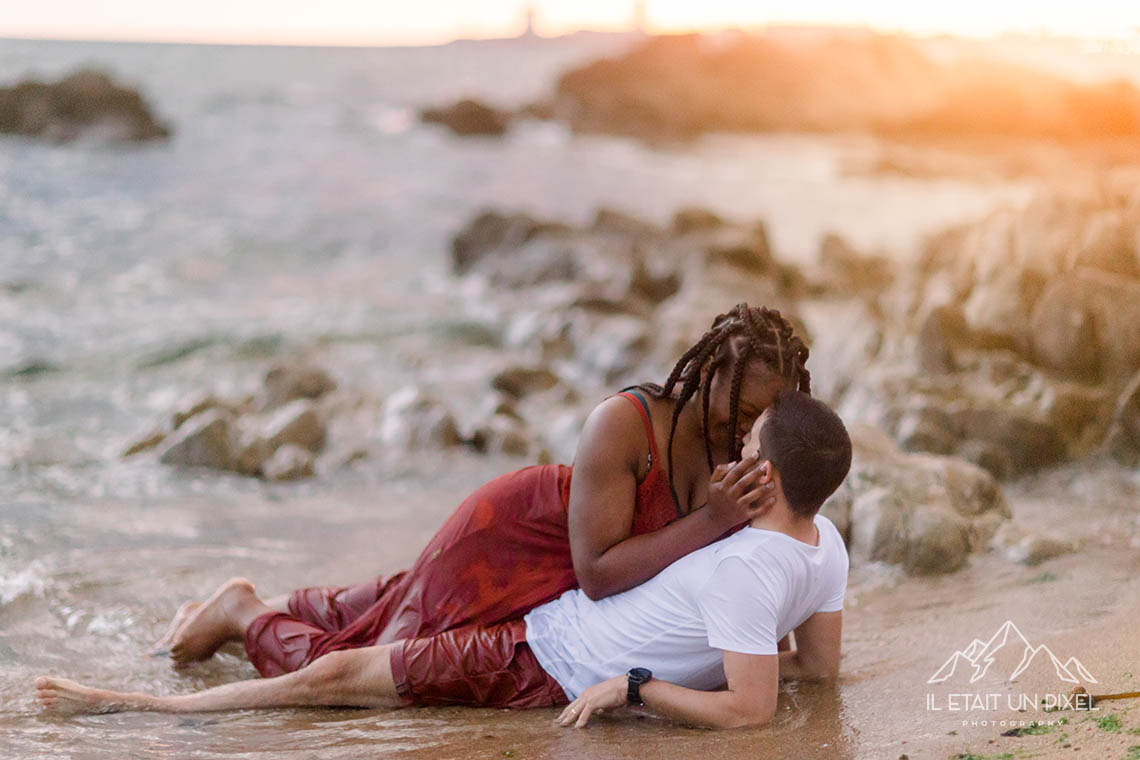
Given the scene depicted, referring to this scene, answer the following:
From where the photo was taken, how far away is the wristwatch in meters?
3.00

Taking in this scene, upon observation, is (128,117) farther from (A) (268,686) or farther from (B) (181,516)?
(A) (268,686)

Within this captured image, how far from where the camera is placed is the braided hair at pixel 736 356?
3.06 meters

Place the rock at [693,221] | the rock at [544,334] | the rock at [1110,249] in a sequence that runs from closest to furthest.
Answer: the rock at [1110,249], the rock at [544,334], the rock at [693,221]

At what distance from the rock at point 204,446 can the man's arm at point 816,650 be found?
15.5 feet

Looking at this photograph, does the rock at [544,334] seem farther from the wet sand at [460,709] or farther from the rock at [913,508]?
the rock at [913,508]

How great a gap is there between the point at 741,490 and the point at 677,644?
50 centimetres

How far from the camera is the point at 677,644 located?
303 cm

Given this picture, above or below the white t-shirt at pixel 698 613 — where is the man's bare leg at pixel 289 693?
below

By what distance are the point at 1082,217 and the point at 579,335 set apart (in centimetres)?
504

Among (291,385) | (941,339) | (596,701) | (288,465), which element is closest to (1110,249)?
(941,339)

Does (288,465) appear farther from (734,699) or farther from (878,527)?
(734,699)

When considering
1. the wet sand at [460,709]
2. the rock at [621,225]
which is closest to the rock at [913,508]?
the wet sand at [460,709]

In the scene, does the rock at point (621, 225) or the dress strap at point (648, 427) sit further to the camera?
the rock at point (621, 225)

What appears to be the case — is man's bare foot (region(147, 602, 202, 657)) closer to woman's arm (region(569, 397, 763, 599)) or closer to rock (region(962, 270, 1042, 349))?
woman's arm (region(569, 397, 763, 599))
